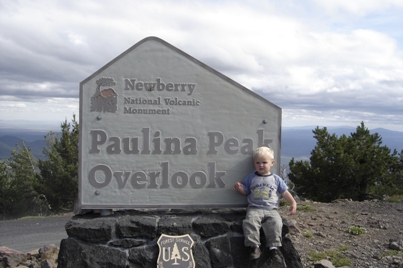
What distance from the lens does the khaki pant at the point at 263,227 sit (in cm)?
401

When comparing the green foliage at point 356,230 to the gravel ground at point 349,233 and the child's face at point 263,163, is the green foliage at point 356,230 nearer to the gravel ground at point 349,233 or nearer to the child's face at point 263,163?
the gravel ground at point 349,233

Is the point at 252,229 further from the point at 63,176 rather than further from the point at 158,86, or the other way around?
the point at 63,176

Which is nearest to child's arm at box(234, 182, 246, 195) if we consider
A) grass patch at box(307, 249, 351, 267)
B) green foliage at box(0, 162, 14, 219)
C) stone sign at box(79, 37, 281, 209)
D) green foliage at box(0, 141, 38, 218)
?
stone sign at box(79, 37, 281, 209)

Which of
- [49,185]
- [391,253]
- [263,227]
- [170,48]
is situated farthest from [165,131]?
[49,185]

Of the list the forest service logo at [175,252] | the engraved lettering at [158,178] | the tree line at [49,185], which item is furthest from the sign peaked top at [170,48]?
the tree line at [49,185]

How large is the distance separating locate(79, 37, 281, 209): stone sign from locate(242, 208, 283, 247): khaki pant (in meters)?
0.30

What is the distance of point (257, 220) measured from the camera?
13.4ft

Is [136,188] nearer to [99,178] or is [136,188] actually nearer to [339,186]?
[99,178]

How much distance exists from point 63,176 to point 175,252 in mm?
16100

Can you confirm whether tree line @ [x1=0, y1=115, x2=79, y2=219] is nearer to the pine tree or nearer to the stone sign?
the pine tree

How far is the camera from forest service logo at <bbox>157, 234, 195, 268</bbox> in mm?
4055


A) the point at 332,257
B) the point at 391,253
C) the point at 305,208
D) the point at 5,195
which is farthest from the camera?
the point at 5,195

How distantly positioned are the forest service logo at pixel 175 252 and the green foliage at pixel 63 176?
15.7 metres

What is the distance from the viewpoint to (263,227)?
13.4 ft
